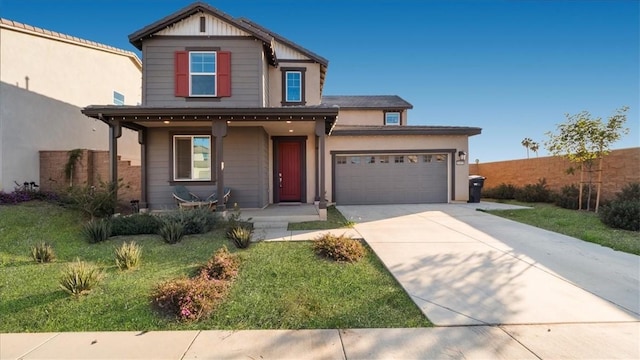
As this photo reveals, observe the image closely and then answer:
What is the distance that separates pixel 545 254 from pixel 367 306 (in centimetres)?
416

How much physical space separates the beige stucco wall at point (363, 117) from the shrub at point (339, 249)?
1252 centimetres

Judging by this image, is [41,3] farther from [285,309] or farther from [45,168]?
[285,309]

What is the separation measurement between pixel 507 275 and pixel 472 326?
1.82 metres

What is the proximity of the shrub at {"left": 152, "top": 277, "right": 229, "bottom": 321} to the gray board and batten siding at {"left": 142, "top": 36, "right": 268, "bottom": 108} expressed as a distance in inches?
283

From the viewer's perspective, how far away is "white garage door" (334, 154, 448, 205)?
1261cm

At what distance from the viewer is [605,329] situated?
9.91 feet

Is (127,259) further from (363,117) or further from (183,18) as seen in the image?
(363,117)

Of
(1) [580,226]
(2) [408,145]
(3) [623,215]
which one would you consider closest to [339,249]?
(1) [580,226]

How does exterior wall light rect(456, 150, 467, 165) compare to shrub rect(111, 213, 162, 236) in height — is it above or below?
above

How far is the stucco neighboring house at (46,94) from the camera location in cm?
927

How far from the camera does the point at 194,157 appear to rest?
9.77 metres

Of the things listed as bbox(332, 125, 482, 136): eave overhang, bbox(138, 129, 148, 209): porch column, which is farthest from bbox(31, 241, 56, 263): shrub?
bbox(332, 125, 482, 136): eave overhang

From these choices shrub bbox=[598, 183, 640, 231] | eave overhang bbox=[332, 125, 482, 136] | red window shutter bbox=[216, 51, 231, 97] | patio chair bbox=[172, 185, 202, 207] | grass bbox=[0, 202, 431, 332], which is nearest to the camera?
grass bbox=[0, 202, 431, 332]

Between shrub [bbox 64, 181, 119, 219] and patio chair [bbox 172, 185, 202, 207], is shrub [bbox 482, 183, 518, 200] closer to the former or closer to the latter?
patio chair [bbox 172, 185, 202, 207]
